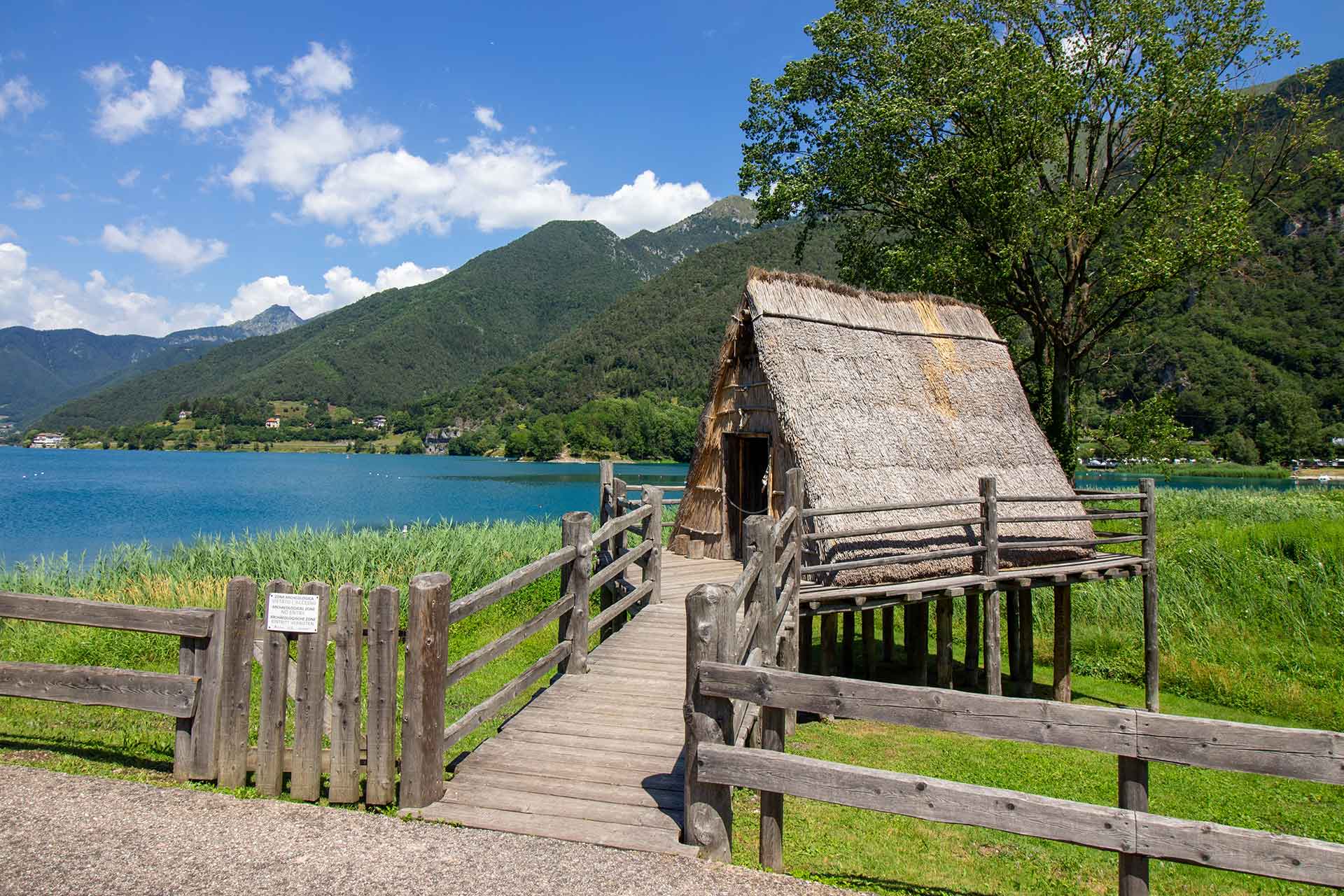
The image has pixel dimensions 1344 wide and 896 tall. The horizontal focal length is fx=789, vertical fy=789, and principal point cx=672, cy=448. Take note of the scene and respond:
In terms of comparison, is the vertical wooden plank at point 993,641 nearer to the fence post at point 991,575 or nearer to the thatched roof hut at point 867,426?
the fence post at point 991,575

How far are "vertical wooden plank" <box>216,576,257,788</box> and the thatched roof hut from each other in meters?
6.63

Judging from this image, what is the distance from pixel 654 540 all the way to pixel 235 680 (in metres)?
5.53

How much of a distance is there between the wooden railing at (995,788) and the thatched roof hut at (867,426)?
18.7ft

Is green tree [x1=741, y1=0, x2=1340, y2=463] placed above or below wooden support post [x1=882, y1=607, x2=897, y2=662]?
above

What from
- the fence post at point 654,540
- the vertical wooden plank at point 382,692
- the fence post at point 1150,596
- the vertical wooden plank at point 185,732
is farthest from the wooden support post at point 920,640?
the vertical wooden plank at point 185,732

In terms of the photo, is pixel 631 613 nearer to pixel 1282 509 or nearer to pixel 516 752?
pixel 516 752

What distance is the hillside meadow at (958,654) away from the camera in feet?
19.0

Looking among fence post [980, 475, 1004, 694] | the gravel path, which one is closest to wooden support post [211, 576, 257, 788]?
the gravel path

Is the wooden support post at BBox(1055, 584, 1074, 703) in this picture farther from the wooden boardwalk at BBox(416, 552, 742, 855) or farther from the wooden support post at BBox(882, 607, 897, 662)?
the wooden boardwalk at BBox(416, 552, 742, 855)

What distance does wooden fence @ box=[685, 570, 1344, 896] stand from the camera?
3.31 m

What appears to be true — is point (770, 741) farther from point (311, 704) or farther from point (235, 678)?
point (235, 678)

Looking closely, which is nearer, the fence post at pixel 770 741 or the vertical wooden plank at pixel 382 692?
the fence post at pixel 770 741

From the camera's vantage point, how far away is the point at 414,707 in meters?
4.72

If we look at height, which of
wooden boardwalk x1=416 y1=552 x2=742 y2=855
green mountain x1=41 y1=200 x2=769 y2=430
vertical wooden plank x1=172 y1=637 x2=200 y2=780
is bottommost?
wooden boardwalk x1=416 y1=552 x2=742 y2=855
